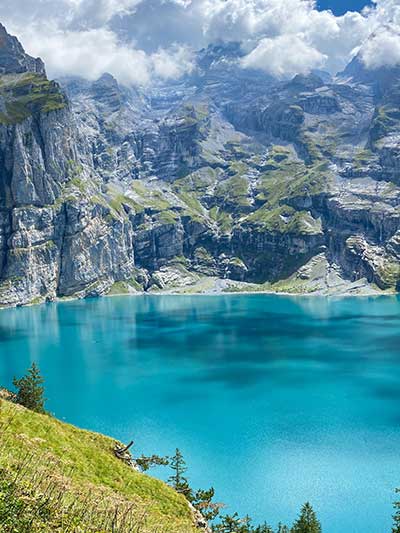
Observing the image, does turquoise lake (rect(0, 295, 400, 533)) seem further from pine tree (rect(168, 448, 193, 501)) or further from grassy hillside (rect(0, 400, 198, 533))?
grassy hillside (rect(0, 400, 198, 533))

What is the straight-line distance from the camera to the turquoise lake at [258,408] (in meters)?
68.6

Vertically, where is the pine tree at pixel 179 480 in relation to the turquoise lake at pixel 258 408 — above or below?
above

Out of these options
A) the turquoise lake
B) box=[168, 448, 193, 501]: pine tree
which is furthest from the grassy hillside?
the turquoise lake

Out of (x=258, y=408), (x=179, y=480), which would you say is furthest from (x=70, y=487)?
(x=258, y=408)

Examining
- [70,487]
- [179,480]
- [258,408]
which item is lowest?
[258,408]

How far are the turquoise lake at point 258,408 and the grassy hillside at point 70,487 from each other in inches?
1410

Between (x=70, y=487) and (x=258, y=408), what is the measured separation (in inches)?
3350

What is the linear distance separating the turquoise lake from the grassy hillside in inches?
1410

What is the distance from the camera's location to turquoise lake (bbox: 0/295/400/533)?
68.6m

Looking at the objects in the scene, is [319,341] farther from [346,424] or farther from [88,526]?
[88,526]

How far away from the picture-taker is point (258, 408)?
10450cm

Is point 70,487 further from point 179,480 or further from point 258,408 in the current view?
point 258,408

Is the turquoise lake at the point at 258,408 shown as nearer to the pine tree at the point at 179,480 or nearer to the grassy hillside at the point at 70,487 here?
the pine tree at the point at 179,480

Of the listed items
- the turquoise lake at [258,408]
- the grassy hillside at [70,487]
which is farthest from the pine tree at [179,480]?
the turquoise lake at [258,408]
